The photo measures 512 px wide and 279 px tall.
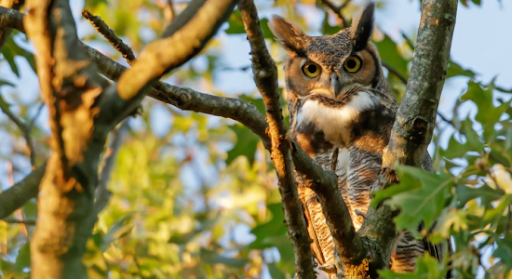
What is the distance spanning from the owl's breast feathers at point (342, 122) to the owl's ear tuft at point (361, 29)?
1.13 ft

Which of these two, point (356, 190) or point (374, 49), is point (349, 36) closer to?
point (374, 49)

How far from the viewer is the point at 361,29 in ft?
12.1

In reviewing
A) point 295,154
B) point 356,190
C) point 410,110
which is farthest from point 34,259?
point 356,190

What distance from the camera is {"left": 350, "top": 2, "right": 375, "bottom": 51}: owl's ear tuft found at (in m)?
3.67

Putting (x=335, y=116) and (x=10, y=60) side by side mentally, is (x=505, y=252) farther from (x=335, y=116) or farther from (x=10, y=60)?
(x=10, y=60)

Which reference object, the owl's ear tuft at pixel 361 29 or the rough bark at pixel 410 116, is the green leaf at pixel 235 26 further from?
the rough bark at pixel 410 116

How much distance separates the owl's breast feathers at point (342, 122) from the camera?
329cm

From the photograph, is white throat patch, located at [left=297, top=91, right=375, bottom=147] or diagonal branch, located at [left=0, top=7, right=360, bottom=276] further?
white throat patch, located at [left=297, top=91, right=375, bottom=147]

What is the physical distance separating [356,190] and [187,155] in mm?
3539

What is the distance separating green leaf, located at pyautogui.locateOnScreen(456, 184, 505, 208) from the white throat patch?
1309mm

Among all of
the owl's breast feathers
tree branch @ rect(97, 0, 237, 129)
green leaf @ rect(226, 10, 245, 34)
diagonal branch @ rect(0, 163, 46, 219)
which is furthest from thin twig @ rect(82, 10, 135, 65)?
green leaf @ rect(226, 10, 245, 34)

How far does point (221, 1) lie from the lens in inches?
54.0

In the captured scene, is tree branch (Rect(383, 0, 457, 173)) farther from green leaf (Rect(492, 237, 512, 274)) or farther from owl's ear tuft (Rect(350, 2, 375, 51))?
owl's ear tuft (Rect(350, 2, 375, 51))

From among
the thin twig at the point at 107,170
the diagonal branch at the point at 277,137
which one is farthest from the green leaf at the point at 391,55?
the diagonal branch at the point at 277,137
